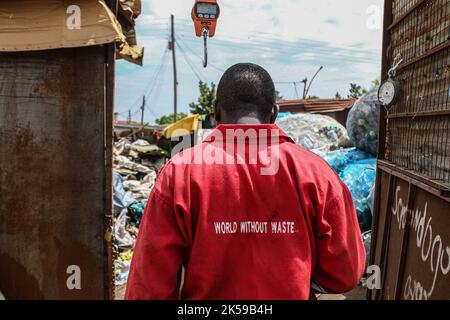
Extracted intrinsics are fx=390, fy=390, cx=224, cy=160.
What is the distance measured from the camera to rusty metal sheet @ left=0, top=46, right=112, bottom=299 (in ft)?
9.38

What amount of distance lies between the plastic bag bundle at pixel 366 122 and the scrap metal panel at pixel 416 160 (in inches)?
100

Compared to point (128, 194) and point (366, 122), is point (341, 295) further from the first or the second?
point (128, 194)

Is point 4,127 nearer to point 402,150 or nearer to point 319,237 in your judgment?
point 319,237

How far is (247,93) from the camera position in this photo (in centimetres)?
157

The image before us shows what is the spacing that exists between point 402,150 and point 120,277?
364 cm

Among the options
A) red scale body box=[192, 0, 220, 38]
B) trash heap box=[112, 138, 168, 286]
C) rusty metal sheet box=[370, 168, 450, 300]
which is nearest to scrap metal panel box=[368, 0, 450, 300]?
rusty metal sheet box=[370, 168, 450, 300]

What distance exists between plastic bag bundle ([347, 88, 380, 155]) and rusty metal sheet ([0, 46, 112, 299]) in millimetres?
4237

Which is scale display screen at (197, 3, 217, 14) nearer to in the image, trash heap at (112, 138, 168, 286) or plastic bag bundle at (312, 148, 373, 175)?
trash heap at (112, 138, 168, 286)

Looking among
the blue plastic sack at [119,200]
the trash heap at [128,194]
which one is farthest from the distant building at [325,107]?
the blue plastic sack at [119,200]

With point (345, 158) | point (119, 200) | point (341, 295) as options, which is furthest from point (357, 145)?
point (119, 200)

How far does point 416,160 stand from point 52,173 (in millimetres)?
2608

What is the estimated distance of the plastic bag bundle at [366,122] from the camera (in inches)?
229

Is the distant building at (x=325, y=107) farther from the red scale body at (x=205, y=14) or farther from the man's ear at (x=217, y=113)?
the man's ear at (x=217, y=113)
